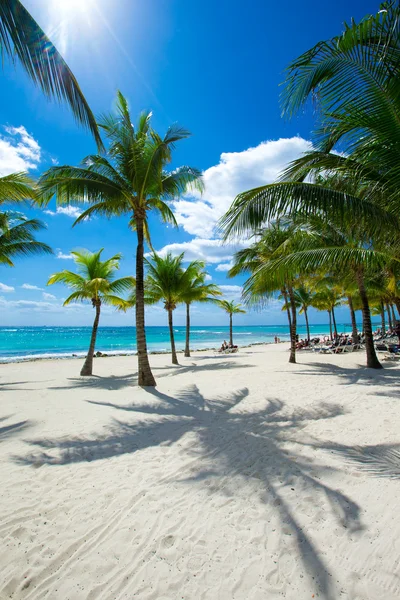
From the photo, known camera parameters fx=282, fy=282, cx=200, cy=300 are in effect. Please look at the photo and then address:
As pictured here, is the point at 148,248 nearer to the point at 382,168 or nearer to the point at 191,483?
the point at 382,168

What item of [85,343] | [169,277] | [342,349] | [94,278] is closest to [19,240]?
[94,278]

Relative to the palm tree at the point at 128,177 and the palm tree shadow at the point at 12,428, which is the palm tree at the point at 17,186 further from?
the palm tree shadow at the point at 12,428

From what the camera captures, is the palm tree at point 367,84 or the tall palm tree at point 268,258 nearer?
the palm tree at point 367,84

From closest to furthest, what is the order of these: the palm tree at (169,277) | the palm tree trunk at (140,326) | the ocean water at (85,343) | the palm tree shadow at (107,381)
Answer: the palm tree trunk at (140,326) < the palm tree shadow at (107,381) < the palm tree at (169,277) < the ocean water at (85,343)

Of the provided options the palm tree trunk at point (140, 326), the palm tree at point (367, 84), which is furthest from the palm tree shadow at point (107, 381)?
the palm tree at point (367, 84)

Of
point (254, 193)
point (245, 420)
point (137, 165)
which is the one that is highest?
point (137, 165)

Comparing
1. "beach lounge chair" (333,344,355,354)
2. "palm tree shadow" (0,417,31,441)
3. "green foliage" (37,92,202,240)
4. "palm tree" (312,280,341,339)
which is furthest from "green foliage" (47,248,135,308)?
"palm tree" (312,280,341,339)

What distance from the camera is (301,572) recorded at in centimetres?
186

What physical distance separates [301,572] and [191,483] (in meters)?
1.34

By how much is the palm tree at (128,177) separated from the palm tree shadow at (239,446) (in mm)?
3428

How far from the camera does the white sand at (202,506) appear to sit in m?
1.83

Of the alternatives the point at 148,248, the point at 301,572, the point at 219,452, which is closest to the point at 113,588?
the point at 301,572

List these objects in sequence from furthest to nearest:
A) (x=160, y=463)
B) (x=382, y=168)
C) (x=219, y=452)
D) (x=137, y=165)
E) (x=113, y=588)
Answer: (x=137, y=165) → (x=382, y=168) → (x=219, y=452) → (x=160, y=463) → (x=113, y=588)

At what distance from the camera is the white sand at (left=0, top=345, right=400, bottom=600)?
183cm
